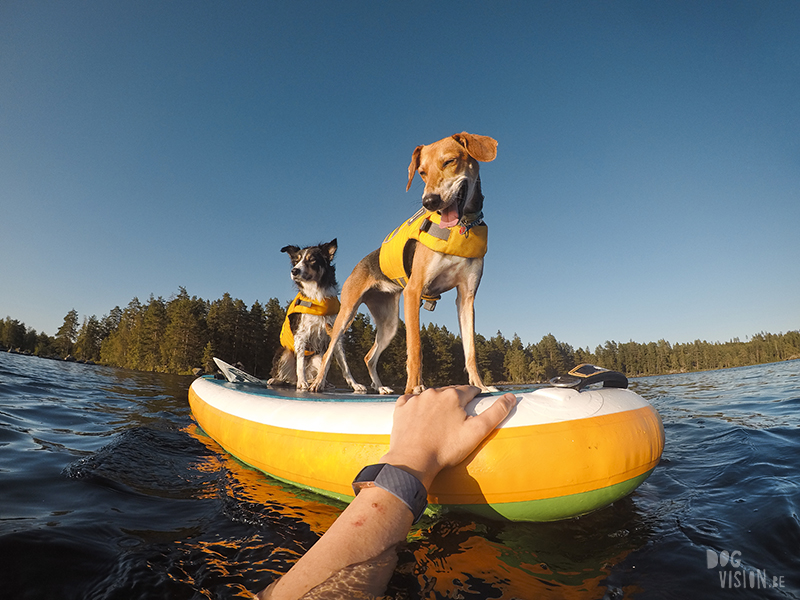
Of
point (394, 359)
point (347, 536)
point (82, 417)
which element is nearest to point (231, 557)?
point (347, 536)

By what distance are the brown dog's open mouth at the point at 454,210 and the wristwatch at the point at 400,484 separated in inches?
106

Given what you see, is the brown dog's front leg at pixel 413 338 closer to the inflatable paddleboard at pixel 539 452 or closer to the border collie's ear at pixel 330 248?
the inflatable paddleboard at pixel 539 452

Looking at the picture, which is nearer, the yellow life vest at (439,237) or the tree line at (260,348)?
the yellow life vest at (439,237)

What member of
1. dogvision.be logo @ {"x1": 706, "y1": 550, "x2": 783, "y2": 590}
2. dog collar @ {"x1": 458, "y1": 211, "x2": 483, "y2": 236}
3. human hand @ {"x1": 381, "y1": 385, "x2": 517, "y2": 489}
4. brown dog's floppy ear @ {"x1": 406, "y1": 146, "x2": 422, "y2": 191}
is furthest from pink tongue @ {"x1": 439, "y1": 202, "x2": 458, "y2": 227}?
dogvision.be logo @ {"x1": 706, "y1": 550, "x2": 783, "y2": 590}

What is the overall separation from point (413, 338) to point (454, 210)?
1405mm

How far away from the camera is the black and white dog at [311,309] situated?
677 centimetres

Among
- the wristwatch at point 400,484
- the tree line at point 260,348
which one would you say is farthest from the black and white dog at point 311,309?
the tree line at point 260,348

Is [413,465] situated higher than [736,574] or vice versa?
[413,465]

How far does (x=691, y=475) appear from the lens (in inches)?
151

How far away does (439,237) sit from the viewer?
3945 mm

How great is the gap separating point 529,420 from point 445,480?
2.13ft

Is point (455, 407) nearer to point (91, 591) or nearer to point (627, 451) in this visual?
point (627, 451)

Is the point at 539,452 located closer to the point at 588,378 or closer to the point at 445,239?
the point at 588,378

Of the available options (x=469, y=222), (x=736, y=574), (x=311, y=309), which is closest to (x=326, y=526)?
(x=736, y=574)
